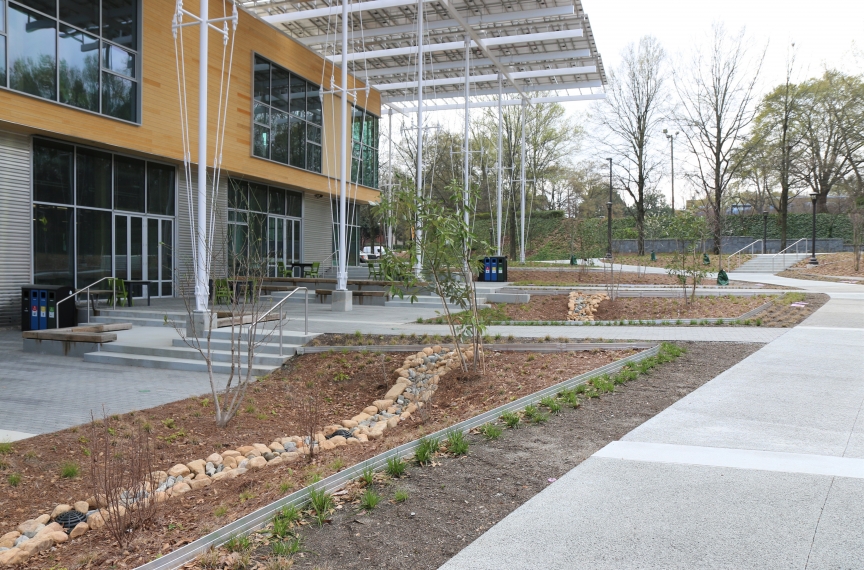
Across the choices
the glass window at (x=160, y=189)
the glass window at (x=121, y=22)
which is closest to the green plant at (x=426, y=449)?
the glass window at (x=121, y=22)

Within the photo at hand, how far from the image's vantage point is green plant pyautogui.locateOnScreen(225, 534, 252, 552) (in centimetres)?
352

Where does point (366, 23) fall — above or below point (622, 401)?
above

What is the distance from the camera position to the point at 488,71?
107ft

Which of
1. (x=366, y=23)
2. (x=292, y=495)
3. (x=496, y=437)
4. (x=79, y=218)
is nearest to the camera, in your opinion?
(x=292, y=495)

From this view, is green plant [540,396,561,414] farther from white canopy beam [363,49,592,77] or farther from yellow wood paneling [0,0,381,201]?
white canopy beam [363,49,592,77]

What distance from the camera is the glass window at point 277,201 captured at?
2730 centimetres

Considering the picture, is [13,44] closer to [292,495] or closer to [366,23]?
[366,23]

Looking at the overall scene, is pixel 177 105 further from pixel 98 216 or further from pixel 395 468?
pixel 395 468

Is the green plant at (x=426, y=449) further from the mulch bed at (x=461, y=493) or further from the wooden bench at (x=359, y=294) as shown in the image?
the wooden bench at (x=359, y=294)

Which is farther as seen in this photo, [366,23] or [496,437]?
[366,23]

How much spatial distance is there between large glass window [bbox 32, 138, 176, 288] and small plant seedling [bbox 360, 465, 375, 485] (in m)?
12.5

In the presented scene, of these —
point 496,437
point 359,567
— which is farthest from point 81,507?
point 496,437

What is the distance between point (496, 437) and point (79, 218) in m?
16.6

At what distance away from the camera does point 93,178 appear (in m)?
18.6
